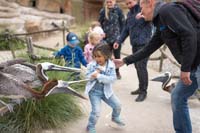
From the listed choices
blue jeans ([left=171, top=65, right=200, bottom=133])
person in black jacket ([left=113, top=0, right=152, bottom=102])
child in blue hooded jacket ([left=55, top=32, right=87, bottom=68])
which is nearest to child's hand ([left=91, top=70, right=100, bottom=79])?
blue jeans ([left=171, top=65, right=200, bottom=133])

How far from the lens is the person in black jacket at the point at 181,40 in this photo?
10.9 feet

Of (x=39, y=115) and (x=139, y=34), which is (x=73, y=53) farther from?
(x=39, y=115)

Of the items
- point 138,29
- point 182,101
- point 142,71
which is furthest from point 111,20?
point 182,101

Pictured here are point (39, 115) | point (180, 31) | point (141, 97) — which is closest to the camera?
point (180, 31)

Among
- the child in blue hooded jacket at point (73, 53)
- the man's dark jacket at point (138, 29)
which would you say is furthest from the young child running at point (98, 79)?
the man's dark jacket at point (138, 29)

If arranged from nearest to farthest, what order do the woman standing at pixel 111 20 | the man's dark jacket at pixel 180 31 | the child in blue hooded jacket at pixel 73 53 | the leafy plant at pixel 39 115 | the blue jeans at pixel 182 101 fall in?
the man's dark jacket at pixel 180 31 → the blue jeans at pixel 182 101 → the leafy plant at pixel 39 115 → the child in blue hooded jacket at pixel 73 53 → the woman standing at pixel 111 20

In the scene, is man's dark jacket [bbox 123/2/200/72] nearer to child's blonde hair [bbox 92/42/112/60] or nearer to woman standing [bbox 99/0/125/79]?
child's blonde hair [bbox 92/42/112/60]

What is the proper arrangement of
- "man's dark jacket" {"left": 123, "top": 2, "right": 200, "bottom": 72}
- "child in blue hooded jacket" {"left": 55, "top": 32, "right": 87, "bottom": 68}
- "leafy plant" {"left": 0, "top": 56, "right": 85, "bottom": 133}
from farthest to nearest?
"child in blue hooded jacket" {"left": 55, "top": 32, "right": 87, "bottom": 68}
"leafy plant" {"left": 0, "top": 56, "right": 85, "bottom": 133}
"man's dark jacket" {"left": 123, "top": 2, "right": 200, "bottom": 72}

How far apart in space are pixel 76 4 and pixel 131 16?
10.3 metres

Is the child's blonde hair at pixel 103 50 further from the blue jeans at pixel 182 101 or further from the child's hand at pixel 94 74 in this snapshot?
the blue jeans at pixel 182 101

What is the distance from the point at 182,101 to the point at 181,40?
26.3 inches

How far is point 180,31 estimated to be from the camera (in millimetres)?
3328

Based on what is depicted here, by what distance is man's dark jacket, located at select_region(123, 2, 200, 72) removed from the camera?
10.9 feet

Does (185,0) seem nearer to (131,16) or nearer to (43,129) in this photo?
(43,129)
